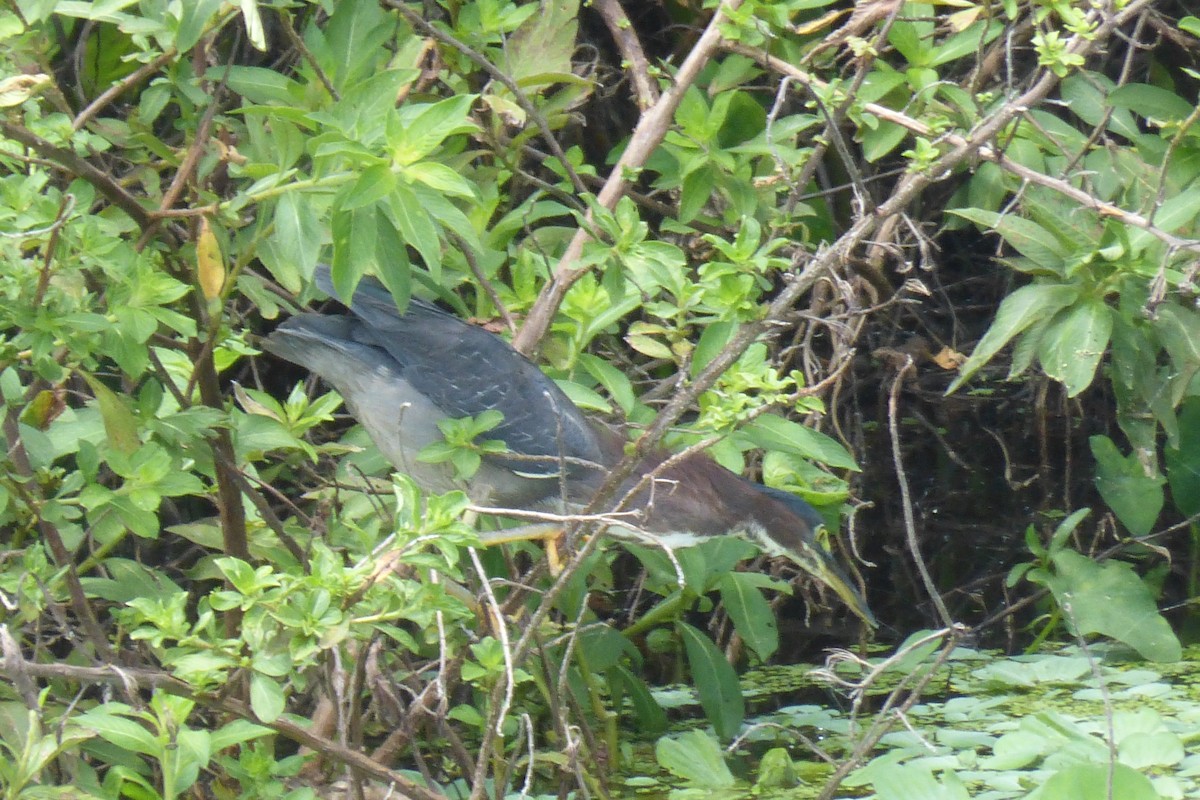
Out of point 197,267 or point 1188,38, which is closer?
point 197,267

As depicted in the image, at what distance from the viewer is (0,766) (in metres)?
1.91

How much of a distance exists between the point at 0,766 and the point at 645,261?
1.30 metres

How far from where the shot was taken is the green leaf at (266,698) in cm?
192

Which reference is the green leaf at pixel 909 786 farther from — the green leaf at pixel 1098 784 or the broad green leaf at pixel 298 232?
the broad green leaf at pixel 298 232

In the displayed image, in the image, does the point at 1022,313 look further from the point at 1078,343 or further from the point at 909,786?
the point at 909,786

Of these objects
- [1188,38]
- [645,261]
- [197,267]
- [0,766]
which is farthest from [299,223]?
[1188,38]

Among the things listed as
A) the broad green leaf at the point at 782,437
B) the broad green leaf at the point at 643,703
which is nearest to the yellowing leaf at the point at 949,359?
the broad green leaf at the point at 782,437

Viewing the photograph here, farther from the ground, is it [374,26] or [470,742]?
[374,26]

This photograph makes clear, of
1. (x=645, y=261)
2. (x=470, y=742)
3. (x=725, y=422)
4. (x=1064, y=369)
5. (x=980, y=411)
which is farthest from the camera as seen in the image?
(x=980, y=411)

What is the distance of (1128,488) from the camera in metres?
3.64

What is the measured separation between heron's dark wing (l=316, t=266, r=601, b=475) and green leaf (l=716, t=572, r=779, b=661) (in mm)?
445

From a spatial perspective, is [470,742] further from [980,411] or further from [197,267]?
[980,411]

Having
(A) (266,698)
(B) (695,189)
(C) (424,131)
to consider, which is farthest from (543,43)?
(A) (266,698)

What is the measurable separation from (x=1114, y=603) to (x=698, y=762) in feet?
4.15
